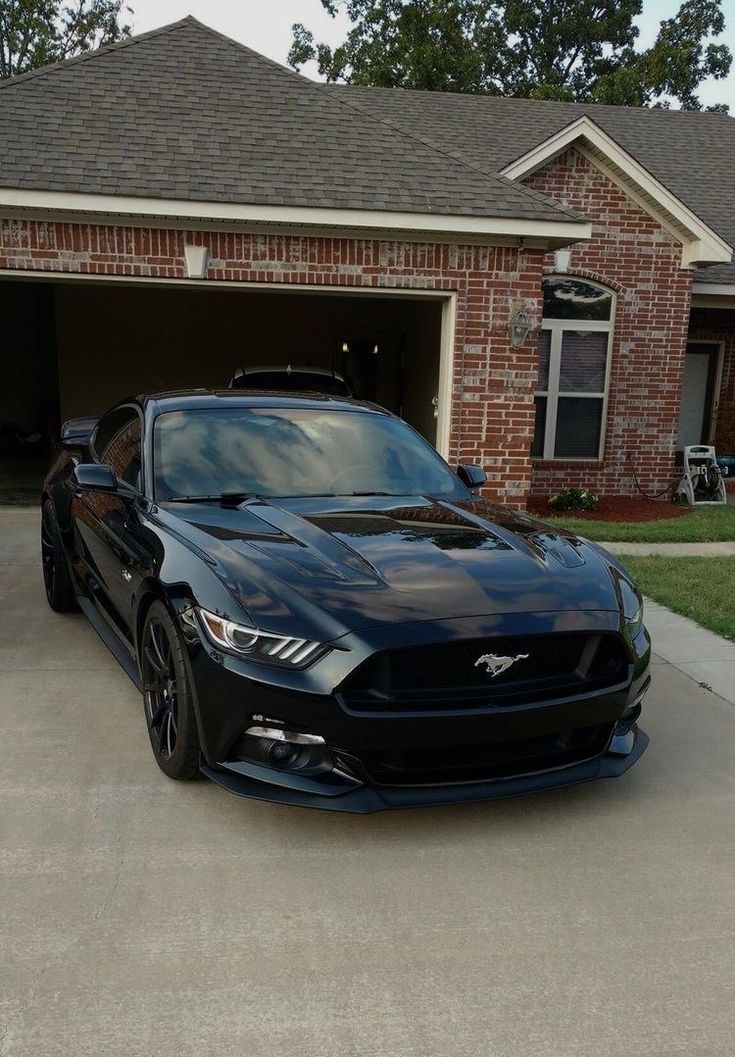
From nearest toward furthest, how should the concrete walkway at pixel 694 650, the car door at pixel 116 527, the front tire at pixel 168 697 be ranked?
the front tire at pixel 168 697
the car door at pixel 116 527
the concrete walkway at pixel 694 650

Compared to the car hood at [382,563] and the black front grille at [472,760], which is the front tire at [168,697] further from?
the black front grille at [472,760]

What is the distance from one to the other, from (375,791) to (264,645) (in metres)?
0.60

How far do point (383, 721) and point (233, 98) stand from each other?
8.94m

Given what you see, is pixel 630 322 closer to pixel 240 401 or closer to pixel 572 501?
pixel 572 501

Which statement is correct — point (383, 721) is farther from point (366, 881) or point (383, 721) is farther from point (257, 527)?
point (257, 527)

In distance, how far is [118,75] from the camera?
381 inches

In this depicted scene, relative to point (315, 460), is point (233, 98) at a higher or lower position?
higher

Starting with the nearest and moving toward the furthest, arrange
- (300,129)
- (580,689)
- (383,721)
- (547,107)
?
(383,721), (580,689), (300,129), (547,107)

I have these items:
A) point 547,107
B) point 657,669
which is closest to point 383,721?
point 657,669

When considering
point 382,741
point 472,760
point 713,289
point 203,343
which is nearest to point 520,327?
point 713,289

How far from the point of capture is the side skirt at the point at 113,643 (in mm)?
3949

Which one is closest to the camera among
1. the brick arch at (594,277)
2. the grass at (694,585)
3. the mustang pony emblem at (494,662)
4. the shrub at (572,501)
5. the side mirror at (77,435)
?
the mustang pony emblem at (494,662)

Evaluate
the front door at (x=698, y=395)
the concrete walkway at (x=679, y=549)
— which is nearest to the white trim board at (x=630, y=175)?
the front door at (x=698, y=395)

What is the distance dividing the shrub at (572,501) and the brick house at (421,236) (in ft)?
1.55
